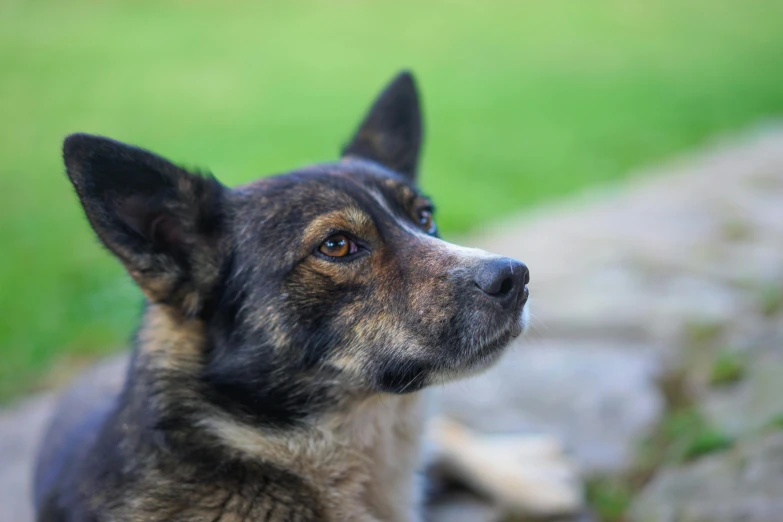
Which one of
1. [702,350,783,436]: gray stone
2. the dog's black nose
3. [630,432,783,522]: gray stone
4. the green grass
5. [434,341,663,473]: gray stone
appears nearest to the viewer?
the dog's black nose

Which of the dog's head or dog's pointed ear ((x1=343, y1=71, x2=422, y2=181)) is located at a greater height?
dog's pointed ear ((x1=343, y1=71, x2=422, y2=181))

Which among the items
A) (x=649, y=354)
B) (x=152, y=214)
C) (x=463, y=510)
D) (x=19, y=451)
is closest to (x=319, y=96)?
(x=649, y=354)

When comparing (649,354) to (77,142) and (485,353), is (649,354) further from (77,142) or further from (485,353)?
(77,142)

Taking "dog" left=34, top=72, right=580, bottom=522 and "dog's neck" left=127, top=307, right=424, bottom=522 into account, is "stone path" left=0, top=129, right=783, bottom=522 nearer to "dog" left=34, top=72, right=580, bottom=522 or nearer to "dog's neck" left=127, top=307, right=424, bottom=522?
"dog's neck" left=127, top=307, right=424, bottom=522

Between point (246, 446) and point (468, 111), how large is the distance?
425 inches

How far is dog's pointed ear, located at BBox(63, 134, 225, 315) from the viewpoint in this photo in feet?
8.25

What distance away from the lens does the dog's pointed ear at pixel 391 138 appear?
3.61 metres

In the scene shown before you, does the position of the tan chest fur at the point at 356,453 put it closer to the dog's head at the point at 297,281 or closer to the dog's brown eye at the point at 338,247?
the dog's head at the point at 297,281

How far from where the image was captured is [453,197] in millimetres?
8852

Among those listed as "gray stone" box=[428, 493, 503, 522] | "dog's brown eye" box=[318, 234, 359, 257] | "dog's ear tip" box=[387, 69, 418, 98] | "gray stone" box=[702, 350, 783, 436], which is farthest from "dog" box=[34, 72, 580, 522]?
"gray stone" box=[702, 350, 783, 436]

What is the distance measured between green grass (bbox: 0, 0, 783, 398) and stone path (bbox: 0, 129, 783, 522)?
1552 mm

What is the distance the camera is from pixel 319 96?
12.7 metres

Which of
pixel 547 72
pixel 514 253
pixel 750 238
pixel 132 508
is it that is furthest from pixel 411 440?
pixel 547 72

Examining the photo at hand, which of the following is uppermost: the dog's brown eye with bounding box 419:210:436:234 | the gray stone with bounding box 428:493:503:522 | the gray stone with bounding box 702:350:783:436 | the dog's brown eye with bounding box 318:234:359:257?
the gray stone with bounding box 702:350:783:436
